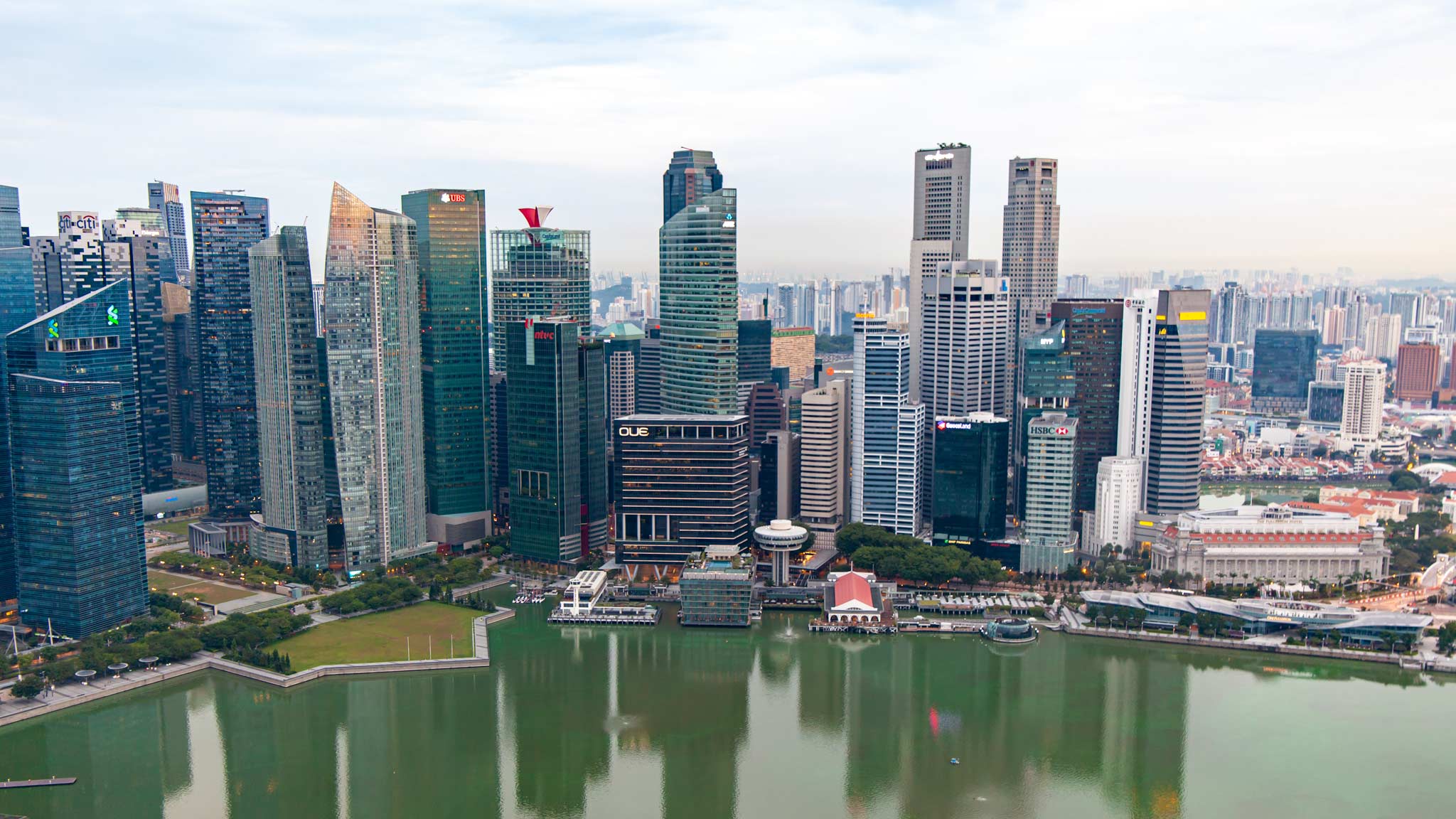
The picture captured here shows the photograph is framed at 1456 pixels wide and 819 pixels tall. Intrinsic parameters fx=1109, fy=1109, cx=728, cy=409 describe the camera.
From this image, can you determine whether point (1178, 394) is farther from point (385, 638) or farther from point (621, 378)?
point (385, 638)

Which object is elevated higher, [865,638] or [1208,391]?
[1208,391]

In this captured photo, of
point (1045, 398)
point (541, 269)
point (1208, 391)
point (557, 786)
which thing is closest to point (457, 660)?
point (557, 786)

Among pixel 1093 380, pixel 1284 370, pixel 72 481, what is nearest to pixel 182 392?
pixel 72 481

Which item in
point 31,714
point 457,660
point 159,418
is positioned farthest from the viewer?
point 159,418

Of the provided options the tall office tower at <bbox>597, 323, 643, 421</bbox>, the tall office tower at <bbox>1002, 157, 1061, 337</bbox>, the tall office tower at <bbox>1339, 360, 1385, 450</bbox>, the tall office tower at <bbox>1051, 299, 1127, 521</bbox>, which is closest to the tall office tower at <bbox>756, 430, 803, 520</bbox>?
the tall office tower at <bbox>1051, 299, 1127, 521</bbox>

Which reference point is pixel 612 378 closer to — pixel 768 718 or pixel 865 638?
pixel 865 638

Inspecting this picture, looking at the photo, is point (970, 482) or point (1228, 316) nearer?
point (970, 482)

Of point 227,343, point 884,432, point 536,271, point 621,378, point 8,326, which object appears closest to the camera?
point 8,326
